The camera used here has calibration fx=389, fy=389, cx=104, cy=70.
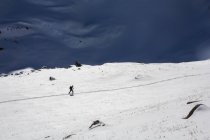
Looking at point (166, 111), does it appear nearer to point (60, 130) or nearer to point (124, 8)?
point (60, 130)

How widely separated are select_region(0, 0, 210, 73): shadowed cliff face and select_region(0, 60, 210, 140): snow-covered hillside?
2630 centimetres

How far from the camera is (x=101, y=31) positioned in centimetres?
11538

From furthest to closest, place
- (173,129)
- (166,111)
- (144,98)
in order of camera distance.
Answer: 1. (144,98)
2. (166,111)
3. (173,129)

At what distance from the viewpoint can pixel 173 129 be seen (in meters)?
22.7

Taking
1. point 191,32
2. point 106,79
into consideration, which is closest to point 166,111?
point 106,79

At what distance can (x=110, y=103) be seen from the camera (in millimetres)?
47406

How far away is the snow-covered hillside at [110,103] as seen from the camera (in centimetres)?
2503

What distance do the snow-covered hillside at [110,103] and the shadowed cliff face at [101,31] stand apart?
26299 mm

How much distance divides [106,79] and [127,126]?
3575cm

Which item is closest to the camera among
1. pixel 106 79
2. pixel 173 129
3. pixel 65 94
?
pixel 173 129

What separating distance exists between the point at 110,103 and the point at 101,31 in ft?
229

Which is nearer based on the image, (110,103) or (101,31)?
(110,103)

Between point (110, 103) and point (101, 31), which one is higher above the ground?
point (101, 31)

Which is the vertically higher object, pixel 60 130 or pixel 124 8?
pixel 124 8
